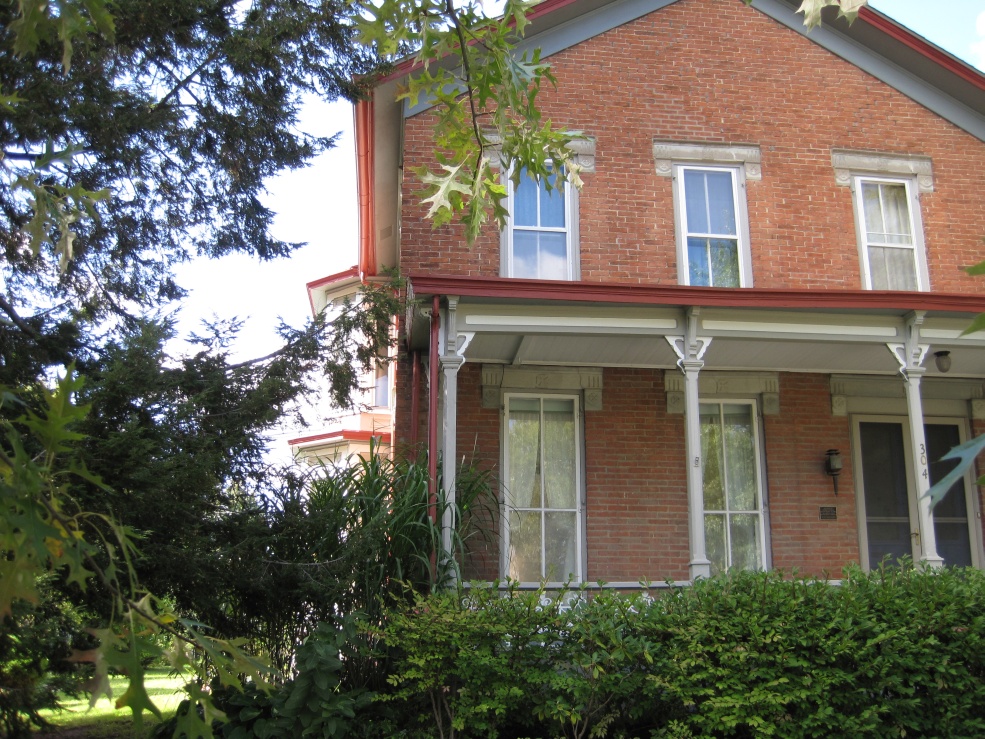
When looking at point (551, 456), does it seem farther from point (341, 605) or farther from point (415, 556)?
point (341, 605)

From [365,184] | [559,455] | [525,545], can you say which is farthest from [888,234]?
[365,184]

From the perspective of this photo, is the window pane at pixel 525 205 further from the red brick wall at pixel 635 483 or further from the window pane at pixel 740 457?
the window pane at pixel 740 457

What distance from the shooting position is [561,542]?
1067 centimetres

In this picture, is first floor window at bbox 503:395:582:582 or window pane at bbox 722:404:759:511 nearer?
first floor window at bbox 503:395:582:582

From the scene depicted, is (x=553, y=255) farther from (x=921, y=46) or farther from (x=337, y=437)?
(x=337, y=437)

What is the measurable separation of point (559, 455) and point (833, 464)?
3134 mm

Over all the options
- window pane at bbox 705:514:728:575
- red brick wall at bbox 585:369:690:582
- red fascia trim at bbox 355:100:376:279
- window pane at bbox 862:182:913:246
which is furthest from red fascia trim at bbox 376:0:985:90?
window pane at bbox 705:514:728:575

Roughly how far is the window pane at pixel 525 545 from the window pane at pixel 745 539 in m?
2.25

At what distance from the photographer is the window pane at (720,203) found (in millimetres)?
11664

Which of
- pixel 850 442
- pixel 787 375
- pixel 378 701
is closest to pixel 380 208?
pixel 787 375

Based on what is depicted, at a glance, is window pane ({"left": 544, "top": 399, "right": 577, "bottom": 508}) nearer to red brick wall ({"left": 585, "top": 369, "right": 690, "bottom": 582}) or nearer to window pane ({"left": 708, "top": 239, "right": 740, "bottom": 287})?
red brick wall ({"left": 585, "top": 369, "right": 690, "bottom": 582})

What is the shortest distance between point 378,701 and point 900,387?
24.1 ft

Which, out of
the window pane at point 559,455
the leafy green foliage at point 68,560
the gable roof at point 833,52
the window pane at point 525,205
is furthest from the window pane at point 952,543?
the leafy green foliage at point 68,560

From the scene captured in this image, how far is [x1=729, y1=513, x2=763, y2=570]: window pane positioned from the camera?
36.1ft
